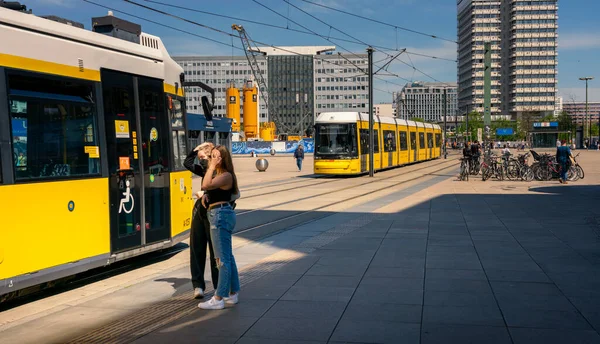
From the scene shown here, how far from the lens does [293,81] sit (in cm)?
17100

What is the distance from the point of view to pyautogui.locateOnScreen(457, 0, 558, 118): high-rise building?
16512 cm

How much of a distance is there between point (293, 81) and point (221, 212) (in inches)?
6557

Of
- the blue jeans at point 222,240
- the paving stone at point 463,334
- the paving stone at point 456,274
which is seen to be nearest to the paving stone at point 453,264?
the paving stone at point 456,274

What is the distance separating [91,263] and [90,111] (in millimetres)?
1794

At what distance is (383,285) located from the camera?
286 inches

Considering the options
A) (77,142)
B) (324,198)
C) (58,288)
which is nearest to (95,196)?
(77,142)

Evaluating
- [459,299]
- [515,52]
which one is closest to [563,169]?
[459,299]

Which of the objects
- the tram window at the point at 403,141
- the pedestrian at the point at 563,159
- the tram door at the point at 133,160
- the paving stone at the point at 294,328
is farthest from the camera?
the tram window at the point at 403,141

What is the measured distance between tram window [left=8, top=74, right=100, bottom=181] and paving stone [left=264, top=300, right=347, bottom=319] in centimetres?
282

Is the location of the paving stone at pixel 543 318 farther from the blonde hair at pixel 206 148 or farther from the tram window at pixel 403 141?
the tram window at pixel 403 141

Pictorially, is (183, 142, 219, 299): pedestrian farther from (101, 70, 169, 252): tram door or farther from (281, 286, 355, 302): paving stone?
(101, 70, 169, 252): tram door

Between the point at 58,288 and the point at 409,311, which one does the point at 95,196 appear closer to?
the point at 58,288

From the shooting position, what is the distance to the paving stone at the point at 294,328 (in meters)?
5.34

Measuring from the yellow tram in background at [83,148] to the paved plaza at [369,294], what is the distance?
1.83 feet
